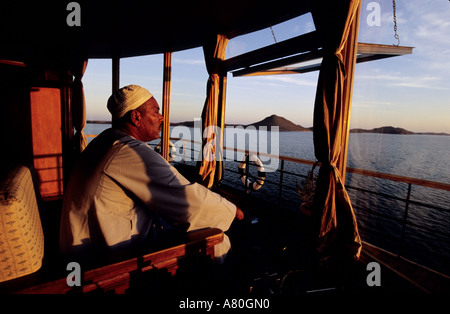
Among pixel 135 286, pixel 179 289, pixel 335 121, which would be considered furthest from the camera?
pixel 335 121

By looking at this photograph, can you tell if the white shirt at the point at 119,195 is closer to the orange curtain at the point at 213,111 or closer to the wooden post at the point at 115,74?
the orange curtain at the point at 213,111

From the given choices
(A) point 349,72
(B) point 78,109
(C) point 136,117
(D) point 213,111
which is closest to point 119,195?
(C) point 136,117

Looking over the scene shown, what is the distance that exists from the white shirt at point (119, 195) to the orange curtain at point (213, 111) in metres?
2.77

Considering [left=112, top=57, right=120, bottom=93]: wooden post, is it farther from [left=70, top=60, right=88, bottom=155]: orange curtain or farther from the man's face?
the man's face

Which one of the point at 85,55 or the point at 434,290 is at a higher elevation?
the point at 85,55

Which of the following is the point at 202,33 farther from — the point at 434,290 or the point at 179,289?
the point at 434,290

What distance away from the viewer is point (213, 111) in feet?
12.3

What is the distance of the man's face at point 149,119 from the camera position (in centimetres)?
114

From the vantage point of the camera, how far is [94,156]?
0.93 m

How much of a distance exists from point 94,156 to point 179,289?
2.33ft

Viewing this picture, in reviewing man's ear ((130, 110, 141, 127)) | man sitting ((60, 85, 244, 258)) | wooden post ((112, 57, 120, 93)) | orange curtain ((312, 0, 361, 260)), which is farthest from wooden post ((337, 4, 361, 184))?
wooden post ((112, 57, 120, 93))

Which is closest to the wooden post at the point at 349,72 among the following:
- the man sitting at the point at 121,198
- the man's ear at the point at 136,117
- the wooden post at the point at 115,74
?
the man sitting at the point at 121,198

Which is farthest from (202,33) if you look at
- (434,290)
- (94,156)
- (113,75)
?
(434,290)

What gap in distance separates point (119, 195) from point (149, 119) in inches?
17.1
